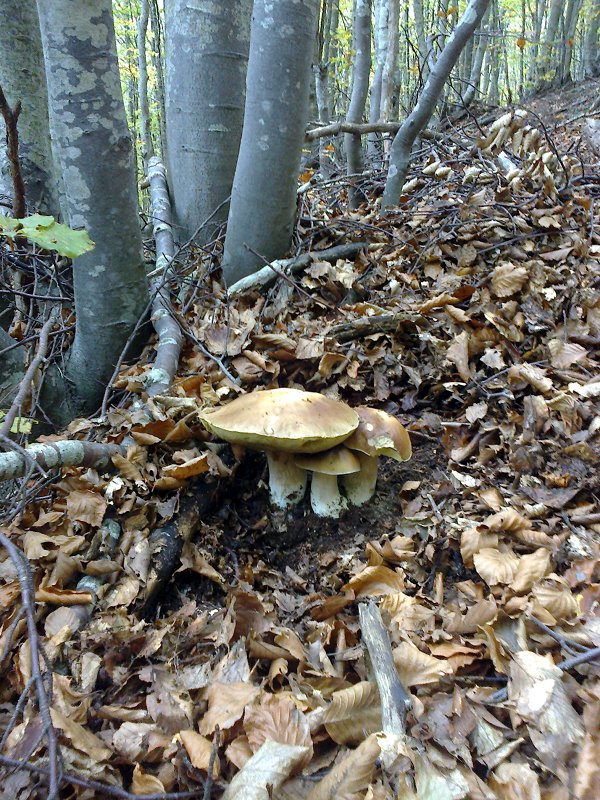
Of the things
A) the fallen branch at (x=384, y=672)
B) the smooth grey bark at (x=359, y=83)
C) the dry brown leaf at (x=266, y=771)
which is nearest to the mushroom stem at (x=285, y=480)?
the fallen branch at (x=384, y=672)

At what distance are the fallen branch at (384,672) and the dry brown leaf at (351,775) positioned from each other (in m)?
0.08

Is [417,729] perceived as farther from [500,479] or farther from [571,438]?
[571,438]

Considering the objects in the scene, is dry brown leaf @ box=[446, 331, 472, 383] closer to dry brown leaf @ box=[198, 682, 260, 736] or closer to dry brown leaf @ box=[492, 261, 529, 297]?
dry brown leaf @ box=[492, 261, 529, 297]

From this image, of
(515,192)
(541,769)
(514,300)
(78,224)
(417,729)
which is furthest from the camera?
(515,192)

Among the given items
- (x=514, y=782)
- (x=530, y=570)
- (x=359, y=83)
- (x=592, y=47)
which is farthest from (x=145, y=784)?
(x=592, y=47)

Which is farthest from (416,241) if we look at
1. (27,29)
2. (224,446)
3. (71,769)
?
(71,769)

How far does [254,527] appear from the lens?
2652 mm

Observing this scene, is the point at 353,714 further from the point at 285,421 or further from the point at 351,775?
the point at 285,421

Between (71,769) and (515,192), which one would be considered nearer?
(71,769)

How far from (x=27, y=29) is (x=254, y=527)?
452 centimetres

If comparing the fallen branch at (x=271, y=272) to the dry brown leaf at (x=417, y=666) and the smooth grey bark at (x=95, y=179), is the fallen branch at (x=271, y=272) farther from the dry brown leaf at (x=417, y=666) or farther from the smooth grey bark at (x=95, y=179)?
the dry brown leaf at (x=417, y=666)

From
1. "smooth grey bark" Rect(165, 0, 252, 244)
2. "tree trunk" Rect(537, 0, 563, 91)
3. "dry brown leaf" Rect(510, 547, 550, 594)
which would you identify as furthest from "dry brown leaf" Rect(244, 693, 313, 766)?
"tree trunk" Rect(537, 0, 563, 91)

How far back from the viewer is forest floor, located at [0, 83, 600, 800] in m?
1.43

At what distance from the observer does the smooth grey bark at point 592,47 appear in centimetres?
1572
